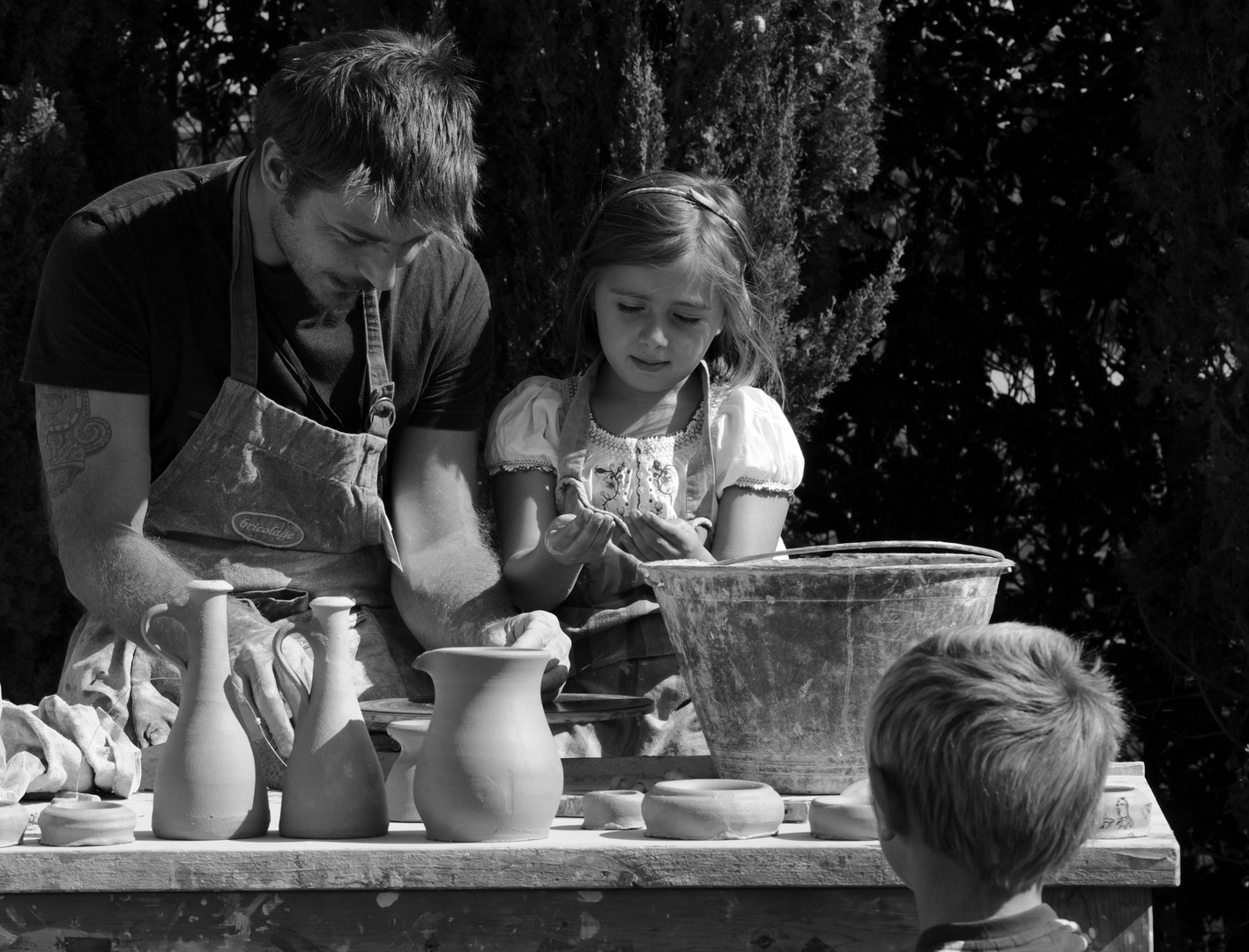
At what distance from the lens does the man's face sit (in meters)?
2.71

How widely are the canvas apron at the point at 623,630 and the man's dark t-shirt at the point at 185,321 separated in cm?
32

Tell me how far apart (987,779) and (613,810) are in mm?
688

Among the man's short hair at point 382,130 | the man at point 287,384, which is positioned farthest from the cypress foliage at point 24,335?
the man's short hair at point 382,130

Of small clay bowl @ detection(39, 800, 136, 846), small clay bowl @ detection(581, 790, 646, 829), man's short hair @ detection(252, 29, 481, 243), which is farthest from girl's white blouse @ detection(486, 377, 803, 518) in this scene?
small clay bowl @ detection(39, 800, 136, 846)

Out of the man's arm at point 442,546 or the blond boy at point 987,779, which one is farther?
the man's arm at point 442,546

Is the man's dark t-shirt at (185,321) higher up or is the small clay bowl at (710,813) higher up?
the man's dark t-shirt at (185,321)

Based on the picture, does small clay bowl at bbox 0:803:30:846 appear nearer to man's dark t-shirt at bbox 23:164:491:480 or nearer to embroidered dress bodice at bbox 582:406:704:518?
man's dark t-shirt at bbox 23:164:491:480

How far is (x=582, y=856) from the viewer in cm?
192

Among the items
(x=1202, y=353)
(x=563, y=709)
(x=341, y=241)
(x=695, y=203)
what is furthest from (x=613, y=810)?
(x=1202, y=353)

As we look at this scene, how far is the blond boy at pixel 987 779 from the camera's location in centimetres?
155

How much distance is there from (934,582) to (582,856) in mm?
702

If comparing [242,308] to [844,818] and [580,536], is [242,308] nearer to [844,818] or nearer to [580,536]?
[580,536]

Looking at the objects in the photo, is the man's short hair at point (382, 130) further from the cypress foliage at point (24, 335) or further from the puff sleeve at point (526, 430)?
the cypress foliage at point (24, 335)

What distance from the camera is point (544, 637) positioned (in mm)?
2539
